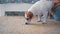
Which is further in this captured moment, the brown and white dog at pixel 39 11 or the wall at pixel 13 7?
the wall at pixel 13 7

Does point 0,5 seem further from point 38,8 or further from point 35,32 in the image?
point 35,32

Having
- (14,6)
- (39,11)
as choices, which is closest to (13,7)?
(14,6)

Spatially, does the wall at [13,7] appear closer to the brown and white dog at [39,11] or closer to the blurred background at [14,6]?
the blurred background at [14,6]

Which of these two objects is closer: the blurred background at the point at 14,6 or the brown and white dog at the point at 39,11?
the brown and white dog at the point at 39,11

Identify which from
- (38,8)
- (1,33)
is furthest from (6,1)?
(1,33)

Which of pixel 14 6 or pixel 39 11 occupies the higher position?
pixel 14 6

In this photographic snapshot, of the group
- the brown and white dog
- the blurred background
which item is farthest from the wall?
the brown and white dog

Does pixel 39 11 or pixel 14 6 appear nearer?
pixel 39 11

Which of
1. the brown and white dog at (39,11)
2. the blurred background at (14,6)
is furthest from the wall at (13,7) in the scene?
the brown and white dog at (39,11)

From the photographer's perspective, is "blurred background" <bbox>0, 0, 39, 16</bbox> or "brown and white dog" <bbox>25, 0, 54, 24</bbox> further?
"blurred background" <bbox>0, 0, 39, 16</bbox>

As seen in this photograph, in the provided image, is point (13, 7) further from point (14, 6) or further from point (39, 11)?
point (39, 11)

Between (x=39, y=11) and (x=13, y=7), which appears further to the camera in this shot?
(x=13, y=7)

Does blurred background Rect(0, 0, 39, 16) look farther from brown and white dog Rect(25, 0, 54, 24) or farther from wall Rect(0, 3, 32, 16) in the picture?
brown and white dog Rect(25, 0, 54, 24)

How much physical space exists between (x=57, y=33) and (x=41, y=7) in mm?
720
